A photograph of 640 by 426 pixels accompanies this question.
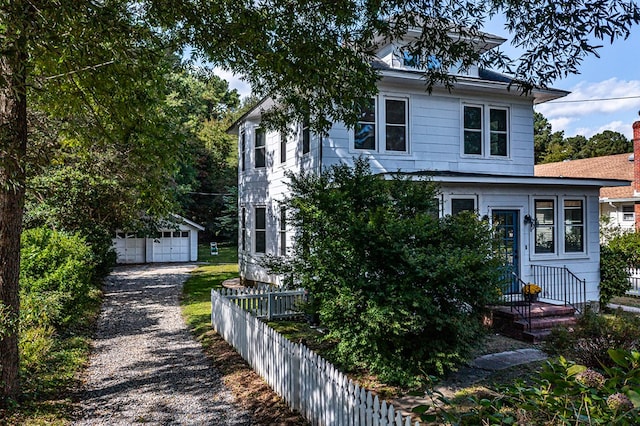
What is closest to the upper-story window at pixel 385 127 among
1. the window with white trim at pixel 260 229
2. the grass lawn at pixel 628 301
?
the window with white trim at pixel 260 229

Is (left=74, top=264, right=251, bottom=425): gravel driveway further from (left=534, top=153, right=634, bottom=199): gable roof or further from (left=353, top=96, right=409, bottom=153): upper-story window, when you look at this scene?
(left=534, top=153, right=634, bottom=199): gable roof

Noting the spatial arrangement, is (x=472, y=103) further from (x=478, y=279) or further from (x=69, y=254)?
(x=69, y=254)

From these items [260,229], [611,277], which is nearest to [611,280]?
[611,277]

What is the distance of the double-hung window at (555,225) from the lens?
1184 cm

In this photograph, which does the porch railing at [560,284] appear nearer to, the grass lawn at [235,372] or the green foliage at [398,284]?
the green foliage at [398,284]

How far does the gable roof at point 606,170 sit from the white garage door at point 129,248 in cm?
2707

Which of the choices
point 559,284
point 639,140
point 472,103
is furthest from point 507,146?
point 639,140

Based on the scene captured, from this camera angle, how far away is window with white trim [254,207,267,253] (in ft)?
51.8

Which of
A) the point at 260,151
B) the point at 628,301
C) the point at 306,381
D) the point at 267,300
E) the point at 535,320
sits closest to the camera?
the point at 306,381

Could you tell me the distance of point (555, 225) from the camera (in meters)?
11.9

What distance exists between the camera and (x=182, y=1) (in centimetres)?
522

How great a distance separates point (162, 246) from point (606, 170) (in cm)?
2810

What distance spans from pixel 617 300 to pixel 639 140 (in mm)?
9876

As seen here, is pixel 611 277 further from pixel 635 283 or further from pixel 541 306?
pixel 635 283
